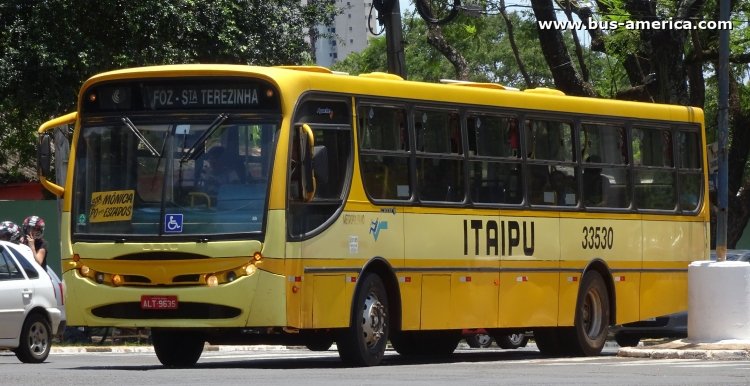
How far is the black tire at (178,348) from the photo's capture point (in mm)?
16344

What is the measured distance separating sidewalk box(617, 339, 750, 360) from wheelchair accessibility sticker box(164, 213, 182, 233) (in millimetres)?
5844

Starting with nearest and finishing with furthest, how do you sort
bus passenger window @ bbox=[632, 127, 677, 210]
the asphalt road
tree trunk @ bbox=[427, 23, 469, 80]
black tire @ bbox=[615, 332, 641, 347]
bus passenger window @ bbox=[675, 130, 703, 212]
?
the asphalt road
bus passenger window @ bbox=[632, 127, 677, 210]
bus passenger window @ bbox=[675, 130, 703, 212]
black tire @ bbox=[615, 332, 641, 347]
tree trunk @ bbox=[427, 23, 469, 80]

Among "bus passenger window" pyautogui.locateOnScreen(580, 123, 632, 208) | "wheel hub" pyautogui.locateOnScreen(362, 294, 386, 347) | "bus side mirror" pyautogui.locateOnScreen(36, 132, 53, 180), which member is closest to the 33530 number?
"bus passenger window" pyautogui.locateOnScreen(580, 123, 632, 208)

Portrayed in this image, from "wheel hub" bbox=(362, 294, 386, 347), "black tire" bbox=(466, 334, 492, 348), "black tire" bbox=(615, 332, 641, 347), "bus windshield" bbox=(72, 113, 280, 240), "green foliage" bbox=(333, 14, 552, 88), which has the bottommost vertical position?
"black tire" bbox=(466, 334, 492, 348)

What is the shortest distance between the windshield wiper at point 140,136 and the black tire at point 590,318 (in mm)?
6232

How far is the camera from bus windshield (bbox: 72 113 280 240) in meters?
14.8

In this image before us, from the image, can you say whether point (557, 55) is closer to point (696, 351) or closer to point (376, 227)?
point (696, 351)

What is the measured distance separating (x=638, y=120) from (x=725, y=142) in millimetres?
1187

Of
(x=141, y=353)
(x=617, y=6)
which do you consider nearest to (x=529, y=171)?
(x=141, y=353)

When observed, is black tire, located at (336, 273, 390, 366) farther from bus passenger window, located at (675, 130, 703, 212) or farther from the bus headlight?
bus passenger window, located at (675, 130, 703, 212)

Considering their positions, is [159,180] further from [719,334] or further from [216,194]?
[719,334]

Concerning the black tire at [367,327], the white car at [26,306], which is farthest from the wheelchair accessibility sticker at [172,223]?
the white car at [26,306]

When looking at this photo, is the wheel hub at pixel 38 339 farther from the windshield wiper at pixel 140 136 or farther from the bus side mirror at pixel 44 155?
the windshield wiper at pixel 140 136

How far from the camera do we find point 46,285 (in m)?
18.0
